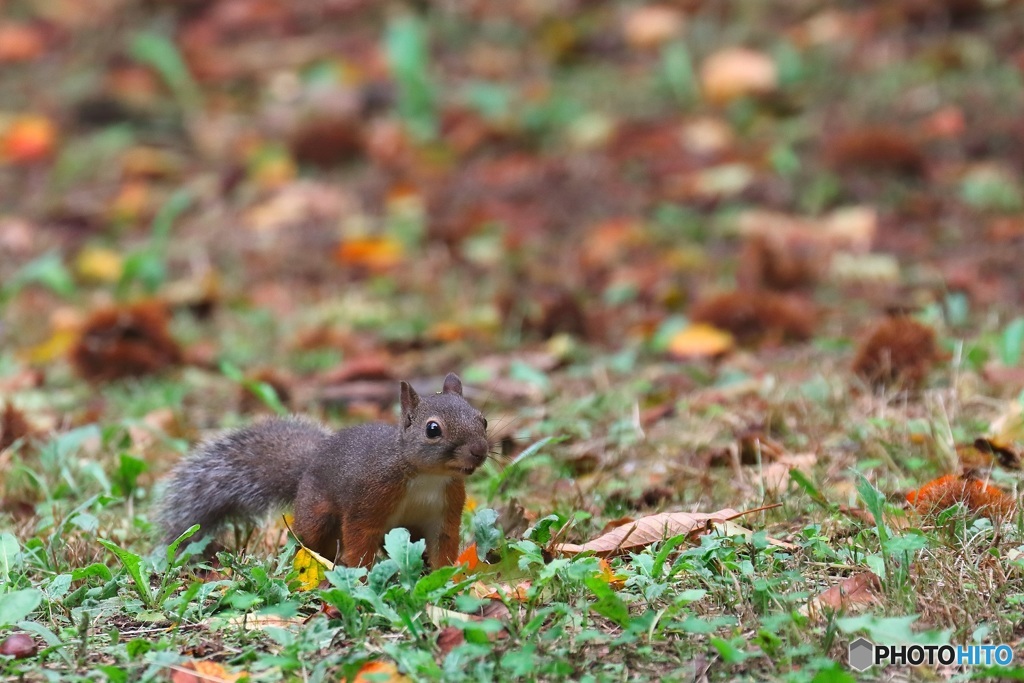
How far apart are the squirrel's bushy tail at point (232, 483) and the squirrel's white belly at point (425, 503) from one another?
40cm

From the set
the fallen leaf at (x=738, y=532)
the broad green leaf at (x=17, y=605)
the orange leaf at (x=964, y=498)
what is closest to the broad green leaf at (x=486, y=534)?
the fallen leaf at (x=738, y=532)

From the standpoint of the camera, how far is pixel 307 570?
10.3ft

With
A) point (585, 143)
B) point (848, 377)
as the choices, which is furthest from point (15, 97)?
point (848, 377)

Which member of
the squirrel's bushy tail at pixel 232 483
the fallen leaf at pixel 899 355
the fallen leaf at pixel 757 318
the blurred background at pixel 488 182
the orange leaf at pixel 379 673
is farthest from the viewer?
the blurred background at pixel 488 182

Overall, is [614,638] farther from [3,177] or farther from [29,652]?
[3,177]

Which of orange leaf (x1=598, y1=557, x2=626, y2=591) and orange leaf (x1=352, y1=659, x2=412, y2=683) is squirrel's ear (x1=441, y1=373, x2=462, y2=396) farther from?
orange leaf (x1=352, y1=659, x2=412, y2=683)

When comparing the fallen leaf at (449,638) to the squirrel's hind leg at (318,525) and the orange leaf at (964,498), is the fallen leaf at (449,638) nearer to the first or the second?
the squirrel's hind leg at (318,525)

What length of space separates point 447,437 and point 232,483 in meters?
0.72

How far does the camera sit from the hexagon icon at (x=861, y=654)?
2572mm

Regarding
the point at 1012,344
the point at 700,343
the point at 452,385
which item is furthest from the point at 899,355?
the point at 452,385

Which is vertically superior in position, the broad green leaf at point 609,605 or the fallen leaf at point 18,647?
the fallen leaf at point 18,647

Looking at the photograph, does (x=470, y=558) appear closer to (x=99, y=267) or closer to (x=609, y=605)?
(x=609, y=605)

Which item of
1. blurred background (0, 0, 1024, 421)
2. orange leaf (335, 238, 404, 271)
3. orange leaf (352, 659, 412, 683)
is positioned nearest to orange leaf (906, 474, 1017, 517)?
orange leaf (352, 659, 412, 683)

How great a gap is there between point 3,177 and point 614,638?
298 inches
